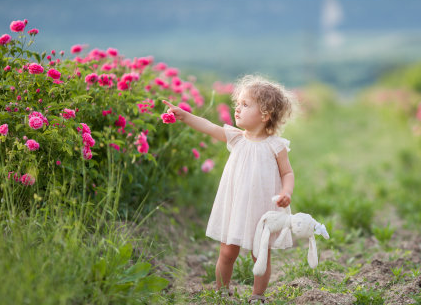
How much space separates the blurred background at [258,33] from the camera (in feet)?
173

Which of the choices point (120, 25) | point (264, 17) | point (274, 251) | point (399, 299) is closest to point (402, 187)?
point (274, 251)

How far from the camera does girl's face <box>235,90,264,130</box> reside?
2.41m

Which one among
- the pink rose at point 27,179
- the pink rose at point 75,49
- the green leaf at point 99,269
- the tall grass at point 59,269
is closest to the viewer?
the tall grass at point 59,269

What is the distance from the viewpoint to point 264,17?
101 meters

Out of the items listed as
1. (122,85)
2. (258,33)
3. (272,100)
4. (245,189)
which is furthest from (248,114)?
(258,33)

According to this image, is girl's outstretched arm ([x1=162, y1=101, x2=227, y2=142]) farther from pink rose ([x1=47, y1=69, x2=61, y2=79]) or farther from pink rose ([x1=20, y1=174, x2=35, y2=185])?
pink rose ([x1=20, y1=174, x2=35, y2=185])

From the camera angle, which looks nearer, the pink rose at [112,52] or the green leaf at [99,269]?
the green leaf at [99,269]

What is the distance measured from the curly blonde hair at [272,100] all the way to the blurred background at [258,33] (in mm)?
30798

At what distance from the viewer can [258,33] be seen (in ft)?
293

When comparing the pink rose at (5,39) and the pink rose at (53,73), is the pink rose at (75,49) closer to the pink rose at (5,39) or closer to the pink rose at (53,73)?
the pink rose at (5,39)

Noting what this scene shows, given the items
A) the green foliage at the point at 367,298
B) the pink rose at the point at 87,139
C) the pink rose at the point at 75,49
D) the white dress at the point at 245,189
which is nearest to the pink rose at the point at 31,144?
the pink rose at the point at 87,139

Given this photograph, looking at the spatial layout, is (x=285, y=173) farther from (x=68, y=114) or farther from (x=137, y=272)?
(x=68, y=114)

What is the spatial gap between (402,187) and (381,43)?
245 feet

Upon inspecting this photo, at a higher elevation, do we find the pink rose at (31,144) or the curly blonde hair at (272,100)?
the curly blonde hair at (272,100)
